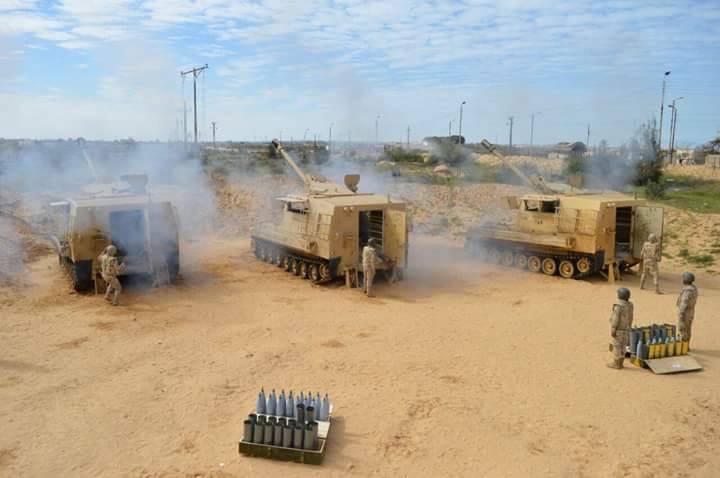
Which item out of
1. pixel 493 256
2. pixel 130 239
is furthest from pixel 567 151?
pixel 130 239

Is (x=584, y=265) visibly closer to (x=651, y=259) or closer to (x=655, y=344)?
(x=651, y=259)

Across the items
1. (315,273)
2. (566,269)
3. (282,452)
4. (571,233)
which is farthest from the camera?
(566,269)

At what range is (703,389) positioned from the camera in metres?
10.1

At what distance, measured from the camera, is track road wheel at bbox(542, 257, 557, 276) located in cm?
1842

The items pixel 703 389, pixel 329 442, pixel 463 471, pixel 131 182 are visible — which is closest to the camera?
pixel 463 471

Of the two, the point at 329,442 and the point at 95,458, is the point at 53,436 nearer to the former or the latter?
the point at 95,458

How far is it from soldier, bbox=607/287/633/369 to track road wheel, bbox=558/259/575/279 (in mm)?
7333

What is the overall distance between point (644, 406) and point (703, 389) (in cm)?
142

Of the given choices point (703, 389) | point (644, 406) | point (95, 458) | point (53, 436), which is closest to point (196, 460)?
point (95, 458)

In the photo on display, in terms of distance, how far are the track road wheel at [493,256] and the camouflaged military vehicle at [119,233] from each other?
9.46 meters

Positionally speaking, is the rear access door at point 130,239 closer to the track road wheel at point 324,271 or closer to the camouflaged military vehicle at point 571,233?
the track road wheel at point 324,271

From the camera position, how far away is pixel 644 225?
18.4 meters

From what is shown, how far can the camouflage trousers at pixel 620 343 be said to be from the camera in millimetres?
10703

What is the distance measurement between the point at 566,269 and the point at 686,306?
6.56m
